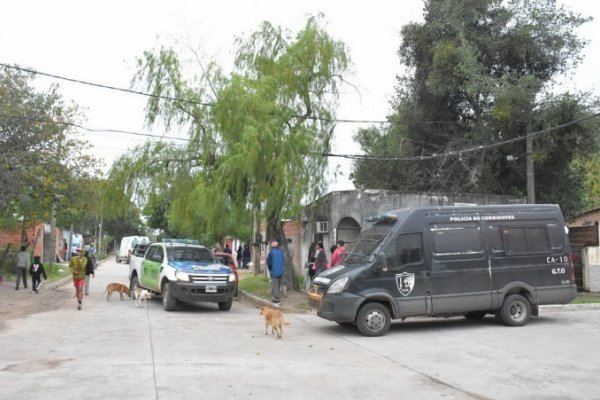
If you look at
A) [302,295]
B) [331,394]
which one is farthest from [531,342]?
[302,295]

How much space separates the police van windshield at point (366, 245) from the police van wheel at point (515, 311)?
Answer: 9.60 ft

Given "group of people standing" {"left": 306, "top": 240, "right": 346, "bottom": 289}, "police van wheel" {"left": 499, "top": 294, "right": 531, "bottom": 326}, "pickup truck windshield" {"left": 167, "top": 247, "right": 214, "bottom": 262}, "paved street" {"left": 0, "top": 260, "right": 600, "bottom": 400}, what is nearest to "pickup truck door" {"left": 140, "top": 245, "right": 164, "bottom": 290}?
"pickup truck windshield" {"left": 167, "top": 247, "right": 214, "bottom": 262}

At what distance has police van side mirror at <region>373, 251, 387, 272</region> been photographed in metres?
10.9

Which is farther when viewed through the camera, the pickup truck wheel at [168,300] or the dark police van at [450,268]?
the pickup truck wheel at [168,300]

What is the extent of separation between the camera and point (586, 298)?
16516 millimetres

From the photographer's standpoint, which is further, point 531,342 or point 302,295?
point 302,295

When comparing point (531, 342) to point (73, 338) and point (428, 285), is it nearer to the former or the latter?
point (428, 285)

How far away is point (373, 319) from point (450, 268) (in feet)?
6.37

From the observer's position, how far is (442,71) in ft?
75.7

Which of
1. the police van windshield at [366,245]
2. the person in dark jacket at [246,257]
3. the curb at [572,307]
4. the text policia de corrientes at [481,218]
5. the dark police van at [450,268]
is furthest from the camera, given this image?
the person in dark jacket at [246,257]

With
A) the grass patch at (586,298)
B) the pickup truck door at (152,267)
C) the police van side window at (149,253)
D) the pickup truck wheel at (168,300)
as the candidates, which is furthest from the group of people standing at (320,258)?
the grass patch at (586,298)

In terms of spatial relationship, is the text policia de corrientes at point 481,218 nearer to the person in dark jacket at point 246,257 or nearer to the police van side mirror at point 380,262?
the police van side mirror at point 380,262

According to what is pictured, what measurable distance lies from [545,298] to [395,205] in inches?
340

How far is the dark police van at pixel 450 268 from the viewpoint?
35.7ft
